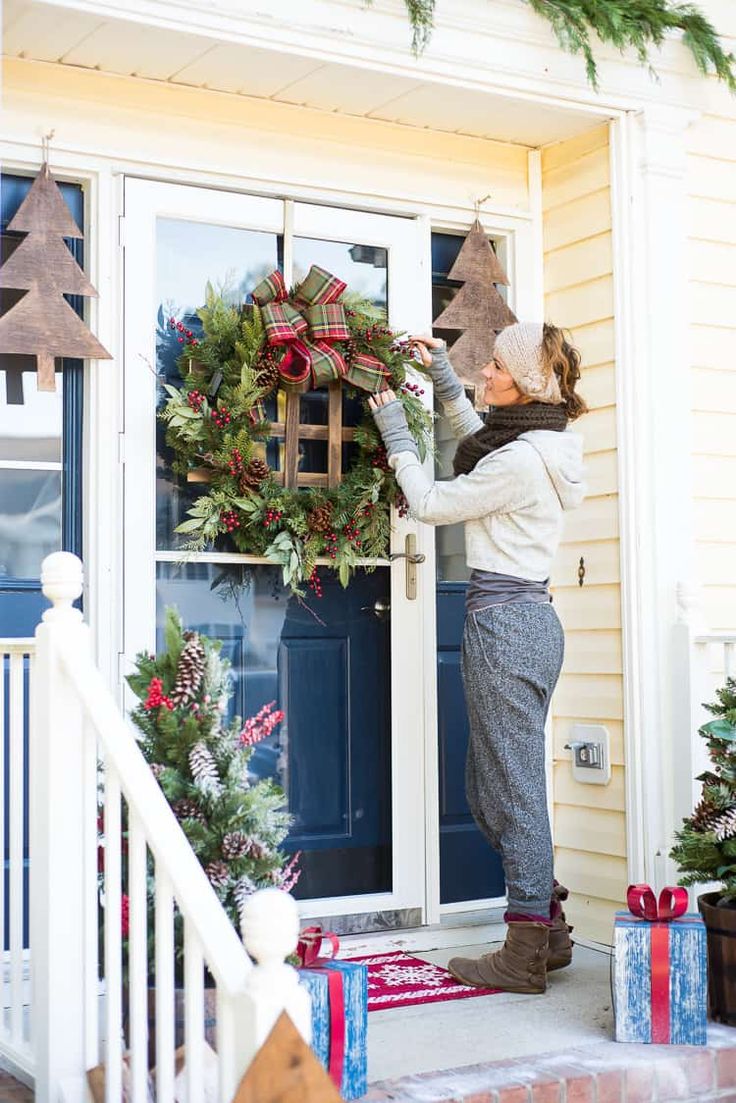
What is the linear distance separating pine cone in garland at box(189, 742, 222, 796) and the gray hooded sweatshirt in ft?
3.54

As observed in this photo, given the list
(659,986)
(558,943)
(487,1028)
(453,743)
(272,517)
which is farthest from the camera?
(453,743)

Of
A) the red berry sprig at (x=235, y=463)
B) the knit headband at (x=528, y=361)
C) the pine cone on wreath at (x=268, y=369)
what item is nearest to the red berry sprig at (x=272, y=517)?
Result: the red berry sprig at (x=235, y=463)

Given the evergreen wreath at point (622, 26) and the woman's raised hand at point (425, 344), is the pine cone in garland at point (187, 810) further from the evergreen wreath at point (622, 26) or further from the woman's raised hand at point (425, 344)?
the evergreen wreath at point (622, 26)

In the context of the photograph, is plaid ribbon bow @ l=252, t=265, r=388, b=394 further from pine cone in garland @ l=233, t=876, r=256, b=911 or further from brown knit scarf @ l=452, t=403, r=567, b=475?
pine cone in garland @ l=233, t=876, r=256, b=911

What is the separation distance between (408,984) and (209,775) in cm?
120

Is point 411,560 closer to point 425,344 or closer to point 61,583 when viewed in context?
point 425,344

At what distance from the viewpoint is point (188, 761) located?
2.43m

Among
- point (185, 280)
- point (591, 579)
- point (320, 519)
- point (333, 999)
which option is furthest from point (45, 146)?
point (333, 999)

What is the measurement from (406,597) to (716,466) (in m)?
1.02

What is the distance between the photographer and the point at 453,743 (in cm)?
392

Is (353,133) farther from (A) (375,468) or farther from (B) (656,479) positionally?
(B) (656,479)

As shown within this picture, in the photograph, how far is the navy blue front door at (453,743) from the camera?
153 inches

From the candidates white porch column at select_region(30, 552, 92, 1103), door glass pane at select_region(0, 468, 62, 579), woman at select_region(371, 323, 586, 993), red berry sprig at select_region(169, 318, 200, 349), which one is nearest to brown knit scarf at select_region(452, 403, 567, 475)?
woman at select_region(371, 323, 586, 993)

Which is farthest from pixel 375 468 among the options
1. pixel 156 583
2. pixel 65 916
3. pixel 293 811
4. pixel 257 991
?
pixel 257 991
